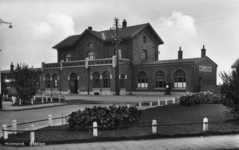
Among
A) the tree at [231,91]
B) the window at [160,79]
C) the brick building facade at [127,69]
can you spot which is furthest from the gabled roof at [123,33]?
the tree at [231,91]

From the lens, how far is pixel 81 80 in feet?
127

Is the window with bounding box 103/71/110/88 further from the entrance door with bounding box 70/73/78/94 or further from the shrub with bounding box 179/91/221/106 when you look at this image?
the shrub with bounding box 179/91/221/106

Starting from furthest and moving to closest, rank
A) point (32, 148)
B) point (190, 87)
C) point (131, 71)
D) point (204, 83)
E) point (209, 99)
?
point (131, 71), point (204, 83), point (190, 87), point (209, 99), point (32, 148)

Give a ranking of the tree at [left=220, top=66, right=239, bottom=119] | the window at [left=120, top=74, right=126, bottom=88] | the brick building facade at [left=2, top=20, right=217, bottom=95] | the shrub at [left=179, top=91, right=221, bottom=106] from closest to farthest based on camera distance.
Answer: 1. the tree at [left=220, top=66, right=239, bottom=119]
2. the shrub at [left=179, top=91, right=221, bottom=106]
3. the brick building facade at [left=2, top=20, right=217, bottom=95]
4. the window at [left=120, top=74, right=126, bottom=88]

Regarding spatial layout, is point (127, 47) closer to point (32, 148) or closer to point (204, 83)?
point (204, 83)

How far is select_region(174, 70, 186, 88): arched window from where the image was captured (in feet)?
107

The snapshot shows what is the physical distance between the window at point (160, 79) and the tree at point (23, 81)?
1783 cm

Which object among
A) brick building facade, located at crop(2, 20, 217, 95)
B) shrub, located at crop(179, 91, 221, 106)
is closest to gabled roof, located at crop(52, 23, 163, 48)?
brick building facade, located at crop(2, 20, 217, 95)

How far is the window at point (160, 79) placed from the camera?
34469 millimetres

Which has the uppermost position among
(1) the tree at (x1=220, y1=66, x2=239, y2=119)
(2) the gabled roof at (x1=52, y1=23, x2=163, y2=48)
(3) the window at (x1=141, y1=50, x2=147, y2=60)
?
(2) the gabled roof at (x1=52, y1=23, x2=163, y2=48)

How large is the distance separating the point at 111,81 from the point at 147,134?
26868 mm

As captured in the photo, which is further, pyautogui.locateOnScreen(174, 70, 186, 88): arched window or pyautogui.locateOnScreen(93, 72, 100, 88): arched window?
pyautogui.locateOnScreen(93, 72, 100, 88): arched window

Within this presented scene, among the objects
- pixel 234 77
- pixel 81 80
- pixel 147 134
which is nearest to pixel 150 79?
pixel 81 80

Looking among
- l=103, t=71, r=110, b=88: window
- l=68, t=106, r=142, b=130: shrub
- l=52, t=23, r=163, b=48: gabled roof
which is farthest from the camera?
l=52, t=23, r=163, b=48: gabled roof
